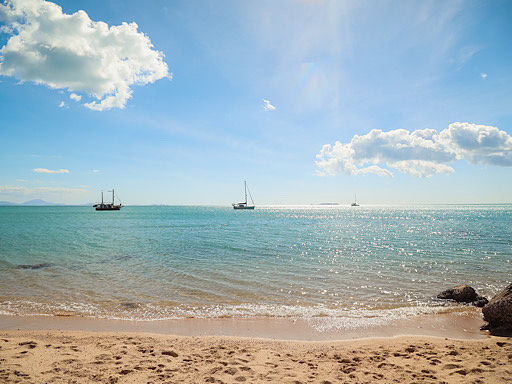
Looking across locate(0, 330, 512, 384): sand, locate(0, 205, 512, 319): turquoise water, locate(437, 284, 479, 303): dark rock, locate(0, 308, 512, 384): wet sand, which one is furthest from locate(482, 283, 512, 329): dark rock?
locate(437, 284, 479, 303): dark rock

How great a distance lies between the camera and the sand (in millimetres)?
5891

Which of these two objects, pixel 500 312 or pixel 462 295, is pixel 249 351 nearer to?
pixel 500 312

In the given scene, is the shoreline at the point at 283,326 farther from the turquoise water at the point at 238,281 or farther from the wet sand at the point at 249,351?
the turquoise water at the point at 238,281

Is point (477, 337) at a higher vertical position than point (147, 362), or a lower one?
lower

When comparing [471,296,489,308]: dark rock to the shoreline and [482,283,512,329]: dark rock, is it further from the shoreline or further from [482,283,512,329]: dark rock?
[482,283,512,329]: dark rock

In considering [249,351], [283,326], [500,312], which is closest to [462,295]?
[500,312]

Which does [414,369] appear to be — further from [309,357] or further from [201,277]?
[201,277]

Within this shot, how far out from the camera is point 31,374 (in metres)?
5.80

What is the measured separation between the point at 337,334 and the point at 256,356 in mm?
3552

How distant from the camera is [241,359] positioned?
6949 millimetres

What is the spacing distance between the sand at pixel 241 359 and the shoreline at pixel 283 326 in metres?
0.63

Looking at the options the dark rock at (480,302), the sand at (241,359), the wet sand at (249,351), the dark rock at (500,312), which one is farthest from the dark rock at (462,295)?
the sand at (241,359)

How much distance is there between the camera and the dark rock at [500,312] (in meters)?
8.93

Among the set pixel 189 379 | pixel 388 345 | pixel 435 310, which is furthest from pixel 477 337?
pixel 189 379
